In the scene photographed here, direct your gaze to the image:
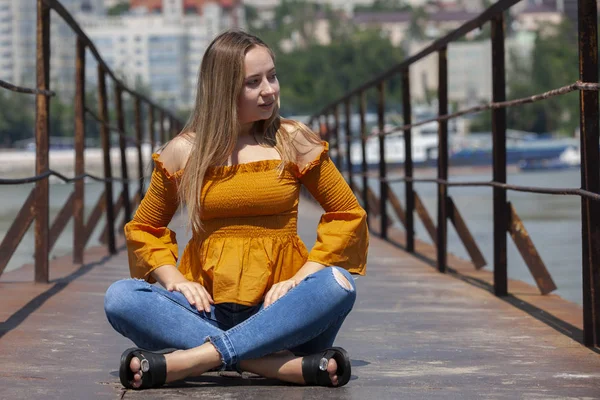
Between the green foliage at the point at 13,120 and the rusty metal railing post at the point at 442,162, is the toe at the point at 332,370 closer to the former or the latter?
the rusty metal railing post at the point at 442,162

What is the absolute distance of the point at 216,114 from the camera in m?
2.75

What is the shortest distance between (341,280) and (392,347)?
68 centimetres

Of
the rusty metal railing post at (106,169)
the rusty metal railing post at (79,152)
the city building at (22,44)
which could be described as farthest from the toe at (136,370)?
the city building at (22,44)

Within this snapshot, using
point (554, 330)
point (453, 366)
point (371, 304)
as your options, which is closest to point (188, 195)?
point (453, 366)

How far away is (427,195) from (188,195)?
13.3 metres

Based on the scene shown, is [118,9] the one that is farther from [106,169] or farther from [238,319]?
[238,319]

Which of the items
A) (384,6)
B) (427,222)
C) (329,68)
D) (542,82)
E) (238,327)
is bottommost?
(238,327)

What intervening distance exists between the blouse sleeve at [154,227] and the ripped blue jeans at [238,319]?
0.24 ft

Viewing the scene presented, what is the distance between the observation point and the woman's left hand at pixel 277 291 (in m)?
Result: 2.66

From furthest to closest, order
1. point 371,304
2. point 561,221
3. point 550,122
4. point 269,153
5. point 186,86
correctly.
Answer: point 186,86, point 550,122, point 561,221, point 371,304, point 269,153

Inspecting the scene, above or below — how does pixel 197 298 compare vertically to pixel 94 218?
below

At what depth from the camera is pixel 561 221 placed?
922cm

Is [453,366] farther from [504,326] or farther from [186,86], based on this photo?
[186,86]

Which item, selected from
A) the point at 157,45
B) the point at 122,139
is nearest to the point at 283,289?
the point at 122,139
